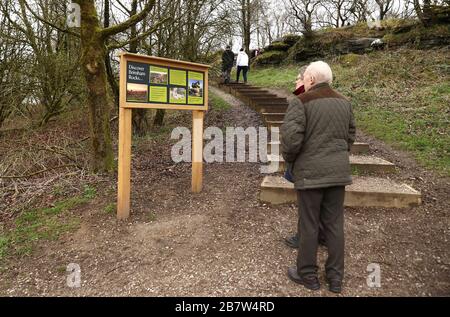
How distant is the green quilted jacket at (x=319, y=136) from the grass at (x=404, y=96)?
11.7ft

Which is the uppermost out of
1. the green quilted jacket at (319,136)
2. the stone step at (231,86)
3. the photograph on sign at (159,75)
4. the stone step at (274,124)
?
the stone step at (231,86)

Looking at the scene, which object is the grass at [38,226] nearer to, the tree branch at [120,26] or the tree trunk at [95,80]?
the tree trunk at [95,80]

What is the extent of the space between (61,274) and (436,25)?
50.3ft

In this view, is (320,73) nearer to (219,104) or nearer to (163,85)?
(163,85)

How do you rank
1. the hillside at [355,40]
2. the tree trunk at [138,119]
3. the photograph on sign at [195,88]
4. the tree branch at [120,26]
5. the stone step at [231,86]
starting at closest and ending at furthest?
the photograph on sign at [195,88]
the tree branch at [120,26]
the tree trunk at [138,119]
the hillside at [355,40]
the stone step at [231,86]

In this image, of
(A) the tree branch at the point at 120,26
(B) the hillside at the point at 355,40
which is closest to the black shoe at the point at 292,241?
(A) the tree branch at the point at 120,26

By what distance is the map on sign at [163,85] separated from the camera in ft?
12.5

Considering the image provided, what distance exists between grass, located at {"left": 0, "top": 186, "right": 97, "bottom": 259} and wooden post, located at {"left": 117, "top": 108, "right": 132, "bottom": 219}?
0.59 metres

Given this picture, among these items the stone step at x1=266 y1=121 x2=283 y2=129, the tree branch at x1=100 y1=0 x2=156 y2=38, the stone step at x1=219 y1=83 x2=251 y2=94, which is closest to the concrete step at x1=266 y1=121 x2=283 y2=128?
Answer: the stone step at x1=266 y1=121 x2=283 y2=129

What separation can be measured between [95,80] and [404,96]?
27.7 ft

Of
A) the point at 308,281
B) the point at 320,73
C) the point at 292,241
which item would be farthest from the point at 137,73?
the point at 308,281

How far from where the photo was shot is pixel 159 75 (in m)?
4.04

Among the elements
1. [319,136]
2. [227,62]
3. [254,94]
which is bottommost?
[319,136]
